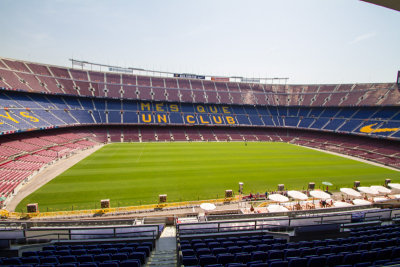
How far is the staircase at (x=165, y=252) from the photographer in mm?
6852

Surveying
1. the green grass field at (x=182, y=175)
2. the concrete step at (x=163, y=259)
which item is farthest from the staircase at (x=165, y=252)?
the green grass field at (x=182, y=175)

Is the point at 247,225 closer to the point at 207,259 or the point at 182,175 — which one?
the point at 207,259

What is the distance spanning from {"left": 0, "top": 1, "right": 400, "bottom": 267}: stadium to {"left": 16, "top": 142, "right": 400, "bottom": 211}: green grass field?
255mm

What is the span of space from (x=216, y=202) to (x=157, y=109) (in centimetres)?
5037

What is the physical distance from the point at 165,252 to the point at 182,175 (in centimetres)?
2009

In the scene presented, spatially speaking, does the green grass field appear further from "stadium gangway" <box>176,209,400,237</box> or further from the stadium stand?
"stadium gangway" <box>176,209,400,237</box>

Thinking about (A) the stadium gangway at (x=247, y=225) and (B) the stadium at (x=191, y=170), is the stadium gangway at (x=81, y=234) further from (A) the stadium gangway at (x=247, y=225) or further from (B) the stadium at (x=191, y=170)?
(A) the stadium gangway at (x=247, y=225)

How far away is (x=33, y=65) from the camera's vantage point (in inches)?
2137

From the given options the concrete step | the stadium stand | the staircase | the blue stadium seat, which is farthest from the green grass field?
the blue stadium seat

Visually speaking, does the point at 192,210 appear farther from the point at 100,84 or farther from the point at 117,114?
the point at 100,84

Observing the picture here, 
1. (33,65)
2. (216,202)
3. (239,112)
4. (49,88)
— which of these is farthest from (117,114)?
(216,202)

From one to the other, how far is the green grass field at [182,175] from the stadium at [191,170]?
26cm

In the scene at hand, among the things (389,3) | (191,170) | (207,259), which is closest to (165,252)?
(207,259)

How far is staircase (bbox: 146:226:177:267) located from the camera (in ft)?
22.5
